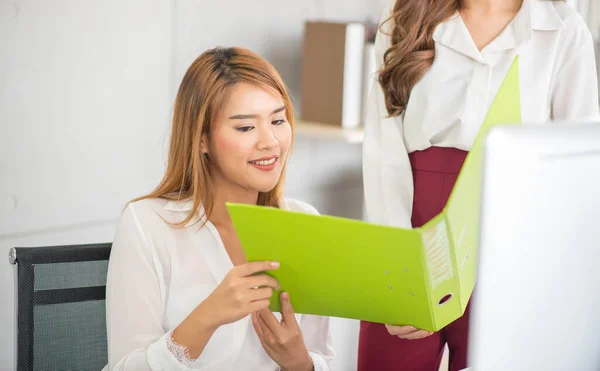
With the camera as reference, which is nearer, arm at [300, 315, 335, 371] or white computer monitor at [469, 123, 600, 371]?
white computer monitor at [469, 123, 600, 371]

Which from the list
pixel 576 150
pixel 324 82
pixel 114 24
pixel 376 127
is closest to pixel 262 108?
pixel 376 127

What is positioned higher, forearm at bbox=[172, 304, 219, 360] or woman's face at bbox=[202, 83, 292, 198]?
woman's face at bbox=[202, 83, 292, 198]

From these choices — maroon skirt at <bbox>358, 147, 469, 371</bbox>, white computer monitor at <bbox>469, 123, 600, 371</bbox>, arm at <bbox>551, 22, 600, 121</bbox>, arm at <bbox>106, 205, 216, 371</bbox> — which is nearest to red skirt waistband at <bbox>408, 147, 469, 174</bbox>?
maroon skirt at <bbox>358, 147, 469, 371</bbox>

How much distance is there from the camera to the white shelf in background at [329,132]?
9.77 ft

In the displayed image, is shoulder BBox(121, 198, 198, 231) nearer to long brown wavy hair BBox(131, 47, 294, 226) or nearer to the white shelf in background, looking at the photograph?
long brown wavy hair BBox(131, 47, 294, 226)

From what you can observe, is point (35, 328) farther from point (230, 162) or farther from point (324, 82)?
point (324, 82)

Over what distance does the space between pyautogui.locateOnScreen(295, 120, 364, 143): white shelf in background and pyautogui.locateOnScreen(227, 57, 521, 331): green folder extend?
5.73 ft

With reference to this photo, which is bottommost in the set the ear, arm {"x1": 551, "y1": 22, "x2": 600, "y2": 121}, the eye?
the ear

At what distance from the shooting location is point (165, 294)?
1460 mm

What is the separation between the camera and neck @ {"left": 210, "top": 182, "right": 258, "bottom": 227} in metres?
1.58

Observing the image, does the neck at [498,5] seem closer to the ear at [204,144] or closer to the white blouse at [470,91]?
the white blouse at [470,91]

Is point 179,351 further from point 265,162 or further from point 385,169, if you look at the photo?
point 385,169

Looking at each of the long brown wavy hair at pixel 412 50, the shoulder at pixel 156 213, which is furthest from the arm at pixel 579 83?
the shoulder at pixel 156 213

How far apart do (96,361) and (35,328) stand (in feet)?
0.48
